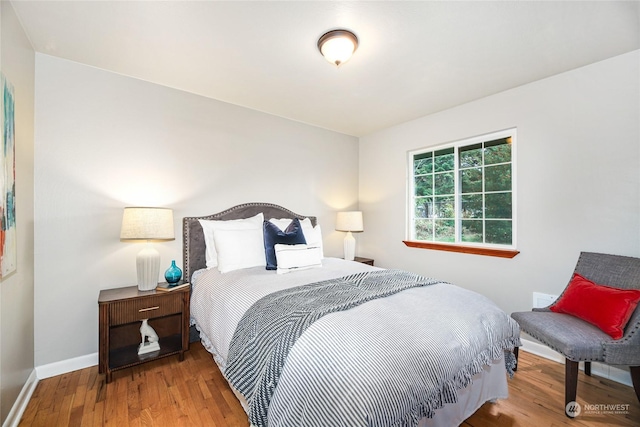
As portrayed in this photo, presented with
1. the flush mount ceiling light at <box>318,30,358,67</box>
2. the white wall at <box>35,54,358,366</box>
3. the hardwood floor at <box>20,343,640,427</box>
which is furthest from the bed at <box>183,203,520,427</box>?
the flush mount ceiling light at <box>318,30,358,67</box>

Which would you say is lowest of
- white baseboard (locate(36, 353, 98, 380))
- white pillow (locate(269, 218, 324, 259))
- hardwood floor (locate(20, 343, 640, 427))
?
hardwood floor (locate(20, 343, 640, 427))

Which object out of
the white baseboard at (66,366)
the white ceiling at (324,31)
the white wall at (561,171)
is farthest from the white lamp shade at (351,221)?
the white baseboard at (66,366)

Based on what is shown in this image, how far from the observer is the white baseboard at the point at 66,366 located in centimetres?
212

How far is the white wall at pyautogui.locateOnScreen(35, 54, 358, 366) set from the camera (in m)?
2.17

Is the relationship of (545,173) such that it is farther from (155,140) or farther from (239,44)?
(155,140)

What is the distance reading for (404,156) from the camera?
3.71 meters

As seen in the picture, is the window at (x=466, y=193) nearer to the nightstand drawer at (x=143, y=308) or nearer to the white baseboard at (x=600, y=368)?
the white baseboard at (x=600, y=368)

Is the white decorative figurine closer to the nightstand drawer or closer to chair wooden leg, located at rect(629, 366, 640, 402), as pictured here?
the nightstand drawer

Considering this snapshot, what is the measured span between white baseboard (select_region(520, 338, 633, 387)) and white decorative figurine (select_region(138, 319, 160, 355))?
338 centimetres

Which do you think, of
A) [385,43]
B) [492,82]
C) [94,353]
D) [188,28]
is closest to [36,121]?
[188,28]

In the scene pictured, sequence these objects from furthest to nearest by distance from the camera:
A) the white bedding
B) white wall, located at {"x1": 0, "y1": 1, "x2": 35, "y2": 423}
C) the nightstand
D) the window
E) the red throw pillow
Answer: the window → the nightstand → the red throw pillow → white wall, located at {"x1": 0, "y1": 1, "x2": 35, "y2": 423} → the white bedding

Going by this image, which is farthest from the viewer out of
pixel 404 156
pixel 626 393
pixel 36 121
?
pixel 404 156

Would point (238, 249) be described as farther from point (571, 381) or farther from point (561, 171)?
point (561, 171)

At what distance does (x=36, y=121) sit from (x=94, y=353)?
1.92 meters
